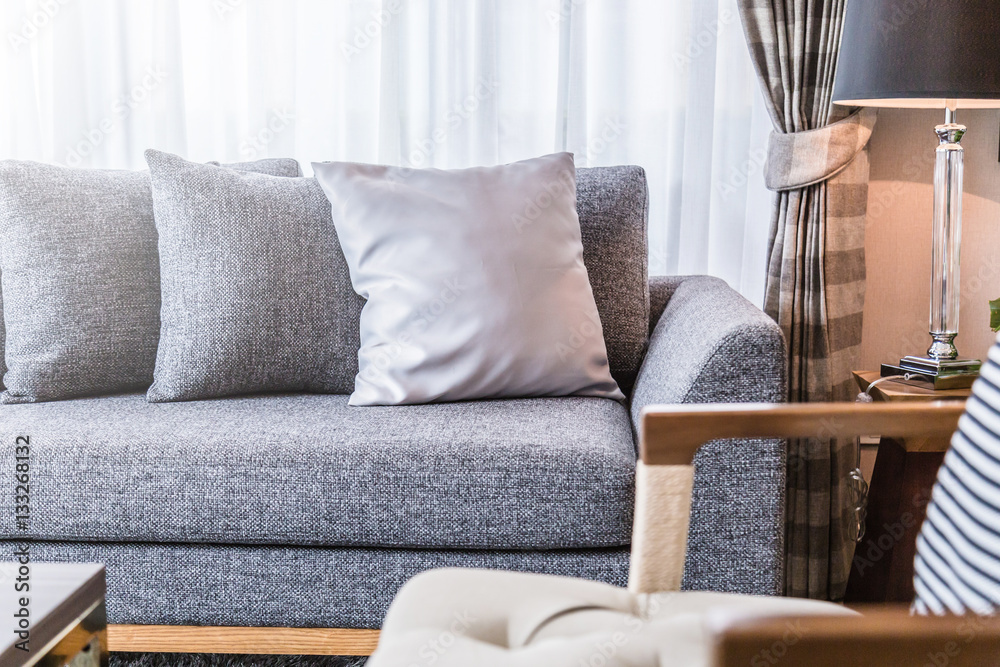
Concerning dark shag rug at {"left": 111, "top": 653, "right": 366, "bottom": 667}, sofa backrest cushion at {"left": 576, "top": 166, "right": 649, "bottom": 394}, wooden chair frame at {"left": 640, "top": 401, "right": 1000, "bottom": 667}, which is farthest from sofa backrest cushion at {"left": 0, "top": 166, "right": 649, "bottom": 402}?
wooden chair frame at {"left": 640, "top": 401, "right": 1000, "bottom": 667}

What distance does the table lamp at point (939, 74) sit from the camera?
1472 millimetres

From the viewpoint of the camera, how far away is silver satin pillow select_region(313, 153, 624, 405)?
159 centimetres

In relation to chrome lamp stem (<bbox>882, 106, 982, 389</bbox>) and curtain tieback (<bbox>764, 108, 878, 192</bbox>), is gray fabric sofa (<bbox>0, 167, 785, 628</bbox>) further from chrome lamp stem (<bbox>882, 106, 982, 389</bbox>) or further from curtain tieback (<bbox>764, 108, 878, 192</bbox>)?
curtain tieback (<bbox>764, 108, 878, 192</bbox>)

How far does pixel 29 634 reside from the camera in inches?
34.7

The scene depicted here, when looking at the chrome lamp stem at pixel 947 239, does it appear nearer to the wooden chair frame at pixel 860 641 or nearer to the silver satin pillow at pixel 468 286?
the silver satin pillow at pixel 468 286

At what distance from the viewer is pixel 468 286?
5.25 ft

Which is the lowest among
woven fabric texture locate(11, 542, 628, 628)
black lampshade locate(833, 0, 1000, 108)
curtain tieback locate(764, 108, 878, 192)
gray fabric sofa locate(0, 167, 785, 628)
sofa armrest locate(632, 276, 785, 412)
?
woven fabric texture locate(11, 542, 628, 628)

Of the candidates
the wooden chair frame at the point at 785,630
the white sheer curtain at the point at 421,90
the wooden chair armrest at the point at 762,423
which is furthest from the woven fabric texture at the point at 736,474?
the white sheer curtain at the point at 421,90

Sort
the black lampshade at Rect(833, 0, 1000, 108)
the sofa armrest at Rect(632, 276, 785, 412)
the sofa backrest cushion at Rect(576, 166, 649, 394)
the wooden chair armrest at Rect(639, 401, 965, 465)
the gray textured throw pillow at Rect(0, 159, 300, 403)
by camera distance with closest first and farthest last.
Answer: the wooden chair armrest at Rect(639, 401, 965, 465) < the sofa armrest at Rect(632, 276, 785, 412) < the black lampshade at Rect(833, 0, 1000, 108) < the gray textured throw pillow at Rect(0, 159, 300, 403) < the sofa backrest cushion at Rect(576, 166, 649, 394)

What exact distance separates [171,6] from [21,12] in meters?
0.43

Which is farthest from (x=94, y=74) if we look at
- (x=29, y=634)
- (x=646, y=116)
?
(x=29, y=634)

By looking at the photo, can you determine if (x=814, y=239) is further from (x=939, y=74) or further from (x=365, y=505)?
(x=365, y=505)

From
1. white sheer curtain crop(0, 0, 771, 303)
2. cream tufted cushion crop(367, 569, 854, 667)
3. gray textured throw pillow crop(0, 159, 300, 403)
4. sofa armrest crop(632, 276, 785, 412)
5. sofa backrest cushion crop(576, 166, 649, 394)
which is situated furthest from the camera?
white sheer curtain crop(0, 0, 771, 303)

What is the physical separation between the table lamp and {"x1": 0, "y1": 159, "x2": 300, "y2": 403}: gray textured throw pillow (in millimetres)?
1487
